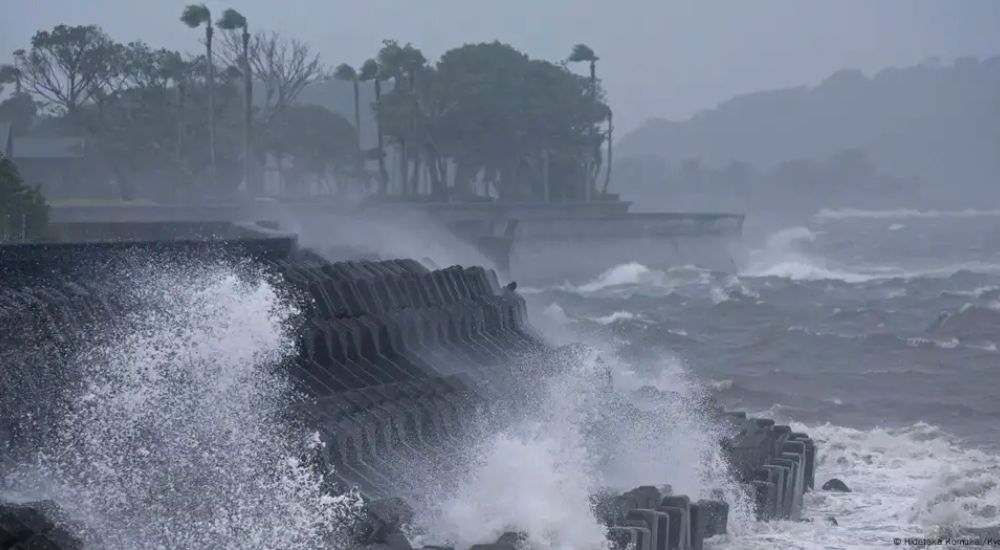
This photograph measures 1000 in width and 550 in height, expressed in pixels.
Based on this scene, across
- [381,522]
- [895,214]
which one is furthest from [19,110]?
[895,214]

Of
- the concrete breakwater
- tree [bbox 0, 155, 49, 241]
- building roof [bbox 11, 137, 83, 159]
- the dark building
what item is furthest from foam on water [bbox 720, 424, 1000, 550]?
building roof [bbox 11, 137, 83, 159]

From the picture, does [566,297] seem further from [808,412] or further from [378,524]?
[378,524]

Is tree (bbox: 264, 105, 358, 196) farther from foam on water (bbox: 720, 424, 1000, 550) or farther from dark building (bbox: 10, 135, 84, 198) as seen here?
foam on water (bbox: 720, 424, 1000, 550)

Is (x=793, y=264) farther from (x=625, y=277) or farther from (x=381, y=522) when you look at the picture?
(x=381, y=522)

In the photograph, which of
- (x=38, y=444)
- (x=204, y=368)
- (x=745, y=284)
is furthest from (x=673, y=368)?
(x=745, y=284)

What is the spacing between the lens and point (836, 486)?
1991cm

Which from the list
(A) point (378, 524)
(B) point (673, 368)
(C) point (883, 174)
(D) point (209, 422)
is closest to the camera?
(A) point (378, 524)

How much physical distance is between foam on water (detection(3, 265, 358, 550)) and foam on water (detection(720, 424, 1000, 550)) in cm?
530

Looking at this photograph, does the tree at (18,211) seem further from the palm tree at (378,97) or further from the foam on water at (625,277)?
the palm tree at (378,97)

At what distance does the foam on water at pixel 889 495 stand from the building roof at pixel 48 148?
43.1 m

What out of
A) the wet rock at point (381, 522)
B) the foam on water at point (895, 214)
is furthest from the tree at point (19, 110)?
the foam on water at point (895, 214)

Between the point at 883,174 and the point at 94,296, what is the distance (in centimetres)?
16436

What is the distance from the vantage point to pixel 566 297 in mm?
55156

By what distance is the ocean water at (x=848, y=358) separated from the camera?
18.5m
